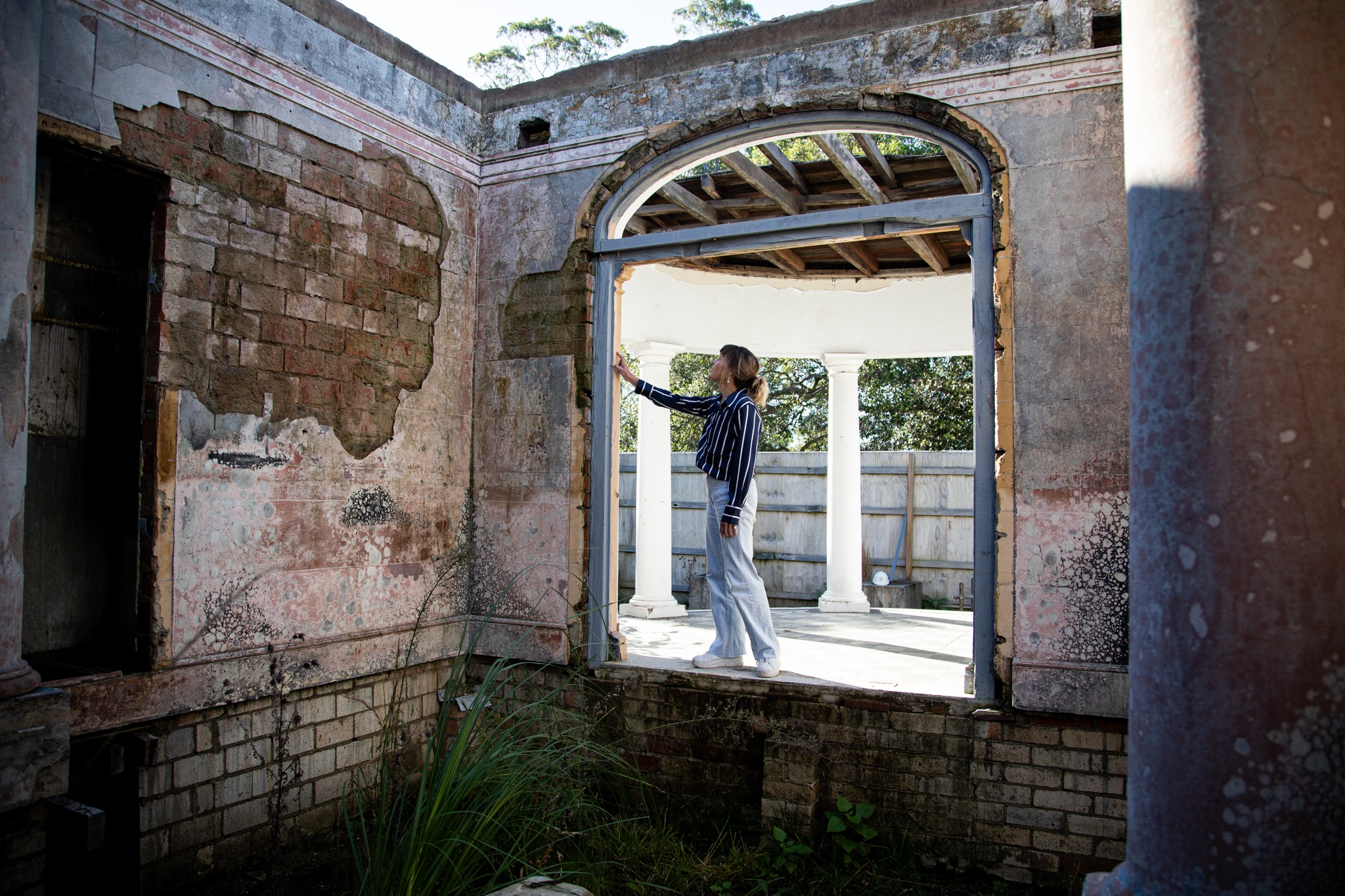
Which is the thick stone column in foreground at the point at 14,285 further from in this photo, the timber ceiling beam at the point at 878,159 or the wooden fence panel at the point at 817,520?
the wooden fence panel at the point at 817,520

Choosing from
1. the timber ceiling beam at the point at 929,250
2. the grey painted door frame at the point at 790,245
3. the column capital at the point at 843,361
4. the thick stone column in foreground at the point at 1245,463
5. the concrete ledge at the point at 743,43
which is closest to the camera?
the thick stone column in foreground at the point at 1245,463

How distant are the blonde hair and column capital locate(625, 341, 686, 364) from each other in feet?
11.1

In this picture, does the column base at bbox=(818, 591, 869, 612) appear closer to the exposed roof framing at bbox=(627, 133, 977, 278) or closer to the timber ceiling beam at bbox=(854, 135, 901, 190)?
the exposed roof framing at bbox=(627, 133, 977, 278)

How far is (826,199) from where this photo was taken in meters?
6.50

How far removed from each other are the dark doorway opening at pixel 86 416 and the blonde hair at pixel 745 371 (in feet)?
9.19

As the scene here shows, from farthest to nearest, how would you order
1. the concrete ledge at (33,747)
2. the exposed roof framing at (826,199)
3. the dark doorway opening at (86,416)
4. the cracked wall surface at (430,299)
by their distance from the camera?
the exposed roof framing at (826,199)
the cracked wall surface at (430,299)
the dark doorway opening at (86,416)
the concrete ledge at (33,747)

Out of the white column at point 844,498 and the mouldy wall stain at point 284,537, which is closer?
the mouldy wall stain at point 284,537

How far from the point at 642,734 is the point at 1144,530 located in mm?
3546

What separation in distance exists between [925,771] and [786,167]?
377 cm

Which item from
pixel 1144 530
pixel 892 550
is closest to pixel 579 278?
pixel 1144 530

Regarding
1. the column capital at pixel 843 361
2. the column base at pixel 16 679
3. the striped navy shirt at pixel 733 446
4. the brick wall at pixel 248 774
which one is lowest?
the brick wall at pixel 248 774

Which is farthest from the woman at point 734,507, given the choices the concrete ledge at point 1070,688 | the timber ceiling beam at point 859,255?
the timber ceiling beam at point 859,255

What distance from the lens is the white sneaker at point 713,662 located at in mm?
4848

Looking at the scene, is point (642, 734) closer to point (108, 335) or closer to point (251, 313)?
point (251, 313)
